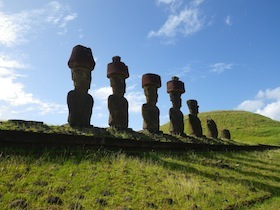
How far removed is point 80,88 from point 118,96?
2.15 meters

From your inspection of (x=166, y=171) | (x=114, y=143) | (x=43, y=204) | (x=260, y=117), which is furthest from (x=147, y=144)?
(x=260, y=117)

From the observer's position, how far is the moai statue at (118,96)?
46.8 feet

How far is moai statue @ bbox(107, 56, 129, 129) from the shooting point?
561 inches

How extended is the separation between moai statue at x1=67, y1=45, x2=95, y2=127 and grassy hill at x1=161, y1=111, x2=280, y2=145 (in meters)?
24.5

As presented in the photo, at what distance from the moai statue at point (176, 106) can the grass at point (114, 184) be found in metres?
8.52

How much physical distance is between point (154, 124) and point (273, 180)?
7194 mm

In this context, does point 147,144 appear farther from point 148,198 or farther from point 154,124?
point 148,198

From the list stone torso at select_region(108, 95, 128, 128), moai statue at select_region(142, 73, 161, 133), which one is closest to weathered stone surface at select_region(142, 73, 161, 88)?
moai statue at select_region(142, 73, 161, 133)

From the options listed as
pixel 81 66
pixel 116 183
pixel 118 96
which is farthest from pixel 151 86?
pixel 116 183

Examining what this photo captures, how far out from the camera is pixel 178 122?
18578 millimetres

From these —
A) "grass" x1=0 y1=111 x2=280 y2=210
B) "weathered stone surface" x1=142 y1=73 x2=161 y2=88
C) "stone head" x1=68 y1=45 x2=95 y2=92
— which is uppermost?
"weathered stone surface" x1=142 y1=73 x2=161 y2=88

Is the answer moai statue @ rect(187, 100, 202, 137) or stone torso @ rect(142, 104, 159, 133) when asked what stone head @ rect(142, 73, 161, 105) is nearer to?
stone torso @ rect(142, 104, 159, 133)

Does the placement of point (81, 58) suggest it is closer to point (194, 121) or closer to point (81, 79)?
point (81, 79)

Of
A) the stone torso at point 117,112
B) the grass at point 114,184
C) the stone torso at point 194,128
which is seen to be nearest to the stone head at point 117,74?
the stone torso at point 117,112
